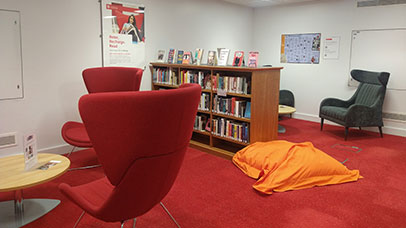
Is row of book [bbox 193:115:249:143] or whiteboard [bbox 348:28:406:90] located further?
whiteboard [bbox 348:28:406:90]

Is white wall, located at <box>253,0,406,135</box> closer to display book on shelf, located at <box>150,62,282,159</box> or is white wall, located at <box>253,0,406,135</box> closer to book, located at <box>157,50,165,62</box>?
display book on shelf, located at <box>150,62,282,159</box>

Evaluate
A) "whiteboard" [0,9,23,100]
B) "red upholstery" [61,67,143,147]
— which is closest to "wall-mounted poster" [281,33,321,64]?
"red upholstery" [61,67,143,147]

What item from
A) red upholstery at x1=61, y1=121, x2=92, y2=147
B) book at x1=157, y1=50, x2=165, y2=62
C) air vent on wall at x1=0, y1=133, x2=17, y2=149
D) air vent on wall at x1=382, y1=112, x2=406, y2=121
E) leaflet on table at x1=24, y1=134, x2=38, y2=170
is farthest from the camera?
air vent on wall at x1=382, y1=112, x2=406, y2=121

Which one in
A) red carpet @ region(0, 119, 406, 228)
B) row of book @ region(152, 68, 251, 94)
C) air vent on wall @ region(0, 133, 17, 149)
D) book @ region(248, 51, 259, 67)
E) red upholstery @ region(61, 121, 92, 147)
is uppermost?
book @ region(248, 51, 259, 67)

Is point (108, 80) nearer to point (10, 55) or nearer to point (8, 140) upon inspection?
point (10, 55)

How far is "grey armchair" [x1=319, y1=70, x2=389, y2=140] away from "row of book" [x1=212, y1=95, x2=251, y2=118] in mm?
2030

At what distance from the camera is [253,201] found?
3.22 meters

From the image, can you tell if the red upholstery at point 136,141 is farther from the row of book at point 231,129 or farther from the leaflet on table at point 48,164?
the row of book at point 231,129

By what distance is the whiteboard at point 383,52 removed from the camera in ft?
18.7

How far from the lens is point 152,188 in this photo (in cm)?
192

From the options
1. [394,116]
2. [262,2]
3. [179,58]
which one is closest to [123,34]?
[179,58]

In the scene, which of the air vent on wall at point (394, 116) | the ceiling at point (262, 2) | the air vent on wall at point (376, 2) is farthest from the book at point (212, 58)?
the air vent on wall at point (394, 116)

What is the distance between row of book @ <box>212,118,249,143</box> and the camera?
433 cm

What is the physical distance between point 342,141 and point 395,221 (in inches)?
105
